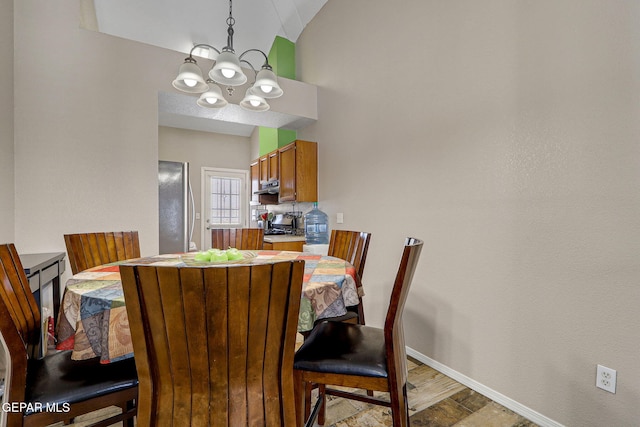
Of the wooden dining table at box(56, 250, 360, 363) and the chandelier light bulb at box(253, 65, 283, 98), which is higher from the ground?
the chandelier light bulb at box(253, 65, 283, 98)

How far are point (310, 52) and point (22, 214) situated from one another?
344 centimetres

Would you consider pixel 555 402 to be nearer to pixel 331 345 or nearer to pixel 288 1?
pixel 331 345

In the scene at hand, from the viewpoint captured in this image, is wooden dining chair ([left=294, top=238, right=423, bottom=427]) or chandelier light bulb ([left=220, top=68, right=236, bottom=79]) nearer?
wooden dining chair ([left=294, top=238, right=423, bottom=427])

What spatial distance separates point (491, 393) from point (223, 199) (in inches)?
221

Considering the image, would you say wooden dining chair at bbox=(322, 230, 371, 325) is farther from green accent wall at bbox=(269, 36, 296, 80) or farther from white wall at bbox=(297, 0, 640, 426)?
green accent wall at bbox=(269, 36, 296, 80)

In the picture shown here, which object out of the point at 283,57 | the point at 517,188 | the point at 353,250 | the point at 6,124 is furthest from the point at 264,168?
the point at 517,188

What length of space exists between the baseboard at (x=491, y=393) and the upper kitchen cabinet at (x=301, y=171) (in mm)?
2065

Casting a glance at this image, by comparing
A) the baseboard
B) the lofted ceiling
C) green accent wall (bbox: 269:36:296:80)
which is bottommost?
the baseboard

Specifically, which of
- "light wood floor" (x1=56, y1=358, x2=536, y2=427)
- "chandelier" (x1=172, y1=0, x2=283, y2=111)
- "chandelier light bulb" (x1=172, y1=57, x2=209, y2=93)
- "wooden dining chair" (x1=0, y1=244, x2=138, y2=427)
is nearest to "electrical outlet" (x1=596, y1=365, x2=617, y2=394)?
"light wood floor" (x1=56, y1=358, x2=536, y2=427)

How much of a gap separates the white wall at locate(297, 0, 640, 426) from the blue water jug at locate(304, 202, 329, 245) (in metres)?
0.87

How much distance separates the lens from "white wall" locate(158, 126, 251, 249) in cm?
578

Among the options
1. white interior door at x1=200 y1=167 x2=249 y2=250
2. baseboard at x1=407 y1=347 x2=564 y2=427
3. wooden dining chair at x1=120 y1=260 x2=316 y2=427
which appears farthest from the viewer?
white interior door at x1=200 y1=167 x2=249 y2=250

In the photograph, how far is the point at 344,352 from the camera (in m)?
1.25

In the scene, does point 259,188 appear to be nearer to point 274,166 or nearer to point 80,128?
point 274,166
